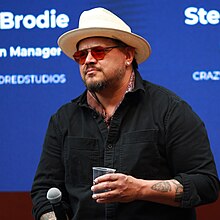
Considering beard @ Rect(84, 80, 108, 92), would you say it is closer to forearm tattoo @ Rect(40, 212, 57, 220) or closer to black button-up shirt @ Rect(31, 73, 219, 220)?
black button-up shirt @ Rect(31, 73, 219, 220)

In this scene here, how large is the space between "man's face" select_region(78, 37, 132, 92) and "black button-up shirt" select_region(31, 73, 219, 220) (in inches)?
3.6

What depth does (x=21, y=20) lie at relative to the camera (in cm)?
433

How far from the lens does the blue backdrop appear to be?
4172 mm

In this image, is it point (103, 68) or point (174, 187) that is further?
point (103, 68)

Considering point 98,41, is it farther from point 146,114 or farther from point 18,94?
point 18,94

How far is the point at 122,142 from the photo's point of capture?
9.38ft

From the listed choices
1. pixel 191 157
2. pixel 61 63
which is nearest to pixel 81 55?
pixel 191 157

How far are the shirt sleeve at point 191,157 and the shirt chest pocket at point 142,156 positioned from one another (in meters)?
0.06

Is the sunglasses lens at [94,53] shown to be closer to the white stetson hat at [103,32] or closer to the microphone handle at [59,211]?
the white stetson hat at [103,32]

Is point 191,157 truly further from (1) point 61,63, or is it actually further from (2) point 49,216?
(1) point 61,63

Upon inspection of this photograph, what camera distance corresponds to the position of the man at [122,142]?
280 centimetres

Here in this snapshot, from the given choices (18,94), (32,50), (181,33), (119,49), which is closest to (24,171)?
(18,94)

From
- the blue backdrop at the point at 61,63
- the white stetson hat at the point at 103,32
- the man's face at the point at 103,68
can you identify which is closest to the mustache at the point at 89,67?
the man's face at the point at 103,68

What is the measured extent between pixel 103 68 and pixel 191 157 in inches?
20.8
